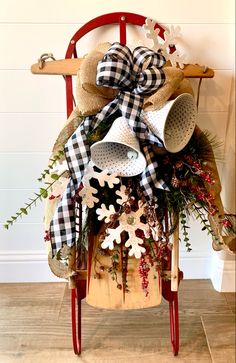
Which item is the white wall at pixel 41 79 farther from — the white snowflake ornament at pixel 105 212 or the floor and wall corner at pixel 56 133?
the white snowflake ornament at pixel 105 212

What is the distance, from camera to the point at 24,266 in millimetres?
1540

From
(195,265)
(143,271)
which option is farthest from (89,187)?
(195,265)

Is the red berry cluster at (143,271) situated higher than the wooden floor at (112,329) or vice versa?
the red berry cluster at (143,271)

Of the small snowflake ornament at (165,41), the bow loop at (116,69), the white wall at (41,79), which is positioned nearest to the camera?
the bow loop at (116,69)

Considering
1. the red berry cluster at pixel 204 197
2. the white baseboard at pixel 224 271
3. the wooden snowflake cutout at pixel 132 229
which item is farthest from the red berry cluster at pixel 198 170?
the white baseboard at pixel 224 271

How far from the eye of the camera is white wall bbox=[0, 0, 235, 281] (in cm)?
121

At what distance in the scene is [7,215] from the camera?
1.47 m

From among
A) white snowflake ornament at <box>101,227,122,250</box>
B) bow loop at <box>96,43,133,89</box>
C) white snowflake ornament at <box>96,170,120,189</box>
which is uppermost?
bow loop at <box>96,43,133,89</box>

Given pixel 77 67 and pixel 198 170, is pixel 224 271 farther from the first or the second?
pixel 77 67

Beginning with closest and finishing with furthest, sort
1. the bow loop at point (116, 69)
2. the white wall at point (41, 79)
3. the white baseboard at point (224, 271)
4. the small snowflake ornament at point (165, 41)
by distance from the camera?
the bow loop at point (116, 69) → the small snowflake ornament at point (165, 41) → the white wall at point (41, 79) → the white baseboard at point (224, 271)

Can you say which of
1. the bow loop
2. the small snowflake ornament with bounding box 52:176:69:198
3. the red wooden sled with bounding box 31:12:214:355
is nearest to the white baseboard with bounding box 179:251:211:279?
the red wooden sled with bounding box 31:12:214:355

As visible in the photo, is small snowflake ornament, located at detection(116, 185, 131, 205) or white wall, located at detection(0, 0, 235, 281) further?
white wall, located at detection(0, 0, 235, 281)

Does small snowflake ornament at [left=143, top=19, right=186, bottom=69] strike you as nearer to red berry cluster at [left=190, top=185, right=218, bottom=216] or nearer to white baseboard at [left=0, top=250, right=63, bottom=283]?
red berry cluster at [left=190, top=185, right=218, bottom=216]

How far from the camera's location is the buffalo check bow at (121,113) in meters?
0.91
